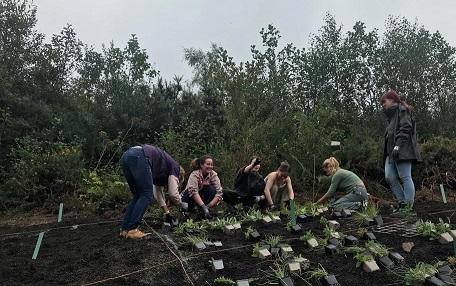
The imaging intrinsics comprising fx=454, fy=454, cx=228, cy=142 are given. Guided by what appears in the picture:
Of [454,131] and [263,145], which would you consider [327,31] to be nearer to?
[454,131]

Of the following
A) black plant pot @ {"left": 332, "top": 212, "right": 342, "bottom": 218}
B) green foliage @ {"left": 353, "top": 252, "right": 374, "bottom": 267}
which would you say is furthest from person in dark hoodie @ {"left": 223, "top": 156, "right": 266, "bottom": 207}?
green foliage @ {"left": 353, "top": 252, "right": 374, "bottom": 267}

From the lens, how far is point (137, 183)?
14.7ft

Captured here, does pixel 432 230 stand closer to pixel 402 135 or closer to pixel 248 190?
pixel 402 135

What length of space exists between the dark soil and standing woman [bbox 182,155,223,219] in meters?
0.89

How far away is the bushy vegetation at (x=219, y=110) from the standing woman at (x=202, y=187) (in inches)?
66.1

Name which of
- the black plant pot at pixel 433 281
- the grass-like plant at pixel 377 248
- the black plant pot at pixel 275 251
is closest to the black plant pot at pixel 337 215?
the grass-like plant at pixel 377 248

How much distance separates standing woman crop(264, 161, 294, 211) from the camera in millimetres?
6249


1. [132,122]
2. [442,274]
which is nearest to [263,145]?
[132,122]

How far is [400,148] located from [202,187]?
2570mm

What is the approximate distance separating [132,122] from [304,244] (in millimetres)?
6706

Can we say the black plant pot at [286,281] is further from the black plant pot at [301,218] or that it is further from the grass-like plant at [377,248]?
the black plant pot at [301,218]

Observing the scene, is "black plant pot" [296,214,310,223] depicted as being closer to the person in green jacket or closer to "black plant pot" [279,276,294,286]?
the person in green jacket

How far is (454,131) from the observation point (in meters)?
11.4

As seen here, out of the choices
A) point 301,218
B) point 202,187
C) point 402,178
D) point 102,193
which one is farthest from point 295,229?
point 102,193
